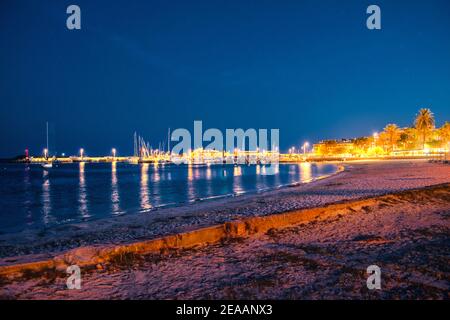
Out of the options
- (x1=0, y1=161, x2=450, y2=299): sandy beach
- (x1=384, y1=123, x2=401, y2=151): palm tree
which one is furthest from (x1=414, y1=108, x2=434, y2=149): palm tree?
(x1=0, y1=161, x2=450, y2=299): sandy beach

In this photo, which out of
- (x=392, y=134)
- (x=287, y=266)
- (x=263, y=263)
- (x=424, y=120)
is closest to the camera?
(x=287, y=266)

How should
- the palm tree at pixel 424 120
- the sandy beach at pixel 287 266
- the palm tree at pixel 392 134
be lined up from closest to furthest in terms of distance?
the sandy beach at pixel 287 266 → the palm tree at pixel 424 120 → the palm tree at pixel 392 134

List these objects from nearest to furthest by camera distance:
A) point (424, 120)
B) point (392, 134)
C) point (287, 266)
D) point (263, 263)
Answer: point (287, 266) < point (263, 263) < point (424, 120) < point (392, 134)

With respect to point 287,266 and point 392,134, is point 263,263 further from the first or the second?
point 392,134

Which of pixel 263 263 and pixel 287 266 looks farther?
pixel 263 263

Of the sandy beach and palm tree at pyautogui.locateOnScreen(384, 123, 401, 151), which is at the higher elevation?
palm tree at pyautogui.locateOnScreen(384, 123, 401, 151)

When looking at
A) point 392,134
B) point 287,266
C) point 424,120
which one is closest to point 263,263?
point 287,266

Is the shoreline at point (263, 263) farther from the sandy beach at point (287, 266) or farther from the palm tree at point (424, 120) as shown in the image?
the palm tree at point (424, 120)

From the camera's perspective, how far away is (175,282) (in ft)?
17.2

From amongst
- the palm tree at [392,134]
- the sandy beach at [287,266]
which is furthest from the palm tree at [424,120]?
the sandy beach at [287,266]

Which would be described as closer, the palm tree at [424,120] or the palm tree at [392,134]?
the palm tree at [424,120]

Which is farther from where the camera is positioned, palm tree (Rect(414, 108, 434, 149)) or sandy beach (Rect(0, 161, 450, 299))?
palm tree (Rect(414, 108, 434, 149))

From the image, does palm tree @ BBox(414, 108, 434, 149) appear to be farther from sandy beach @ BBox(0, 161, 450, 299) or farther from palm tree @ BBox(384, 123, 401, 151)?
sandy beach @ BBox(0, 161, 450, 299)
